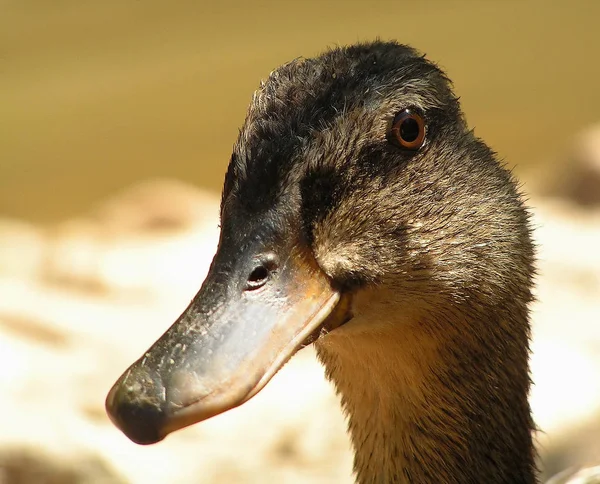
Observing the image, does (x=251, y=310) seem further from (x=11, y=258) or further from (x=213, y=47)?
(x=213, y=47)

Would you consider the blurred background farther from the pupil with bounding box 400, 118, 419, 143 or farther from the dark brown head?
the pupil with bounding box 400, 118, 419, 143

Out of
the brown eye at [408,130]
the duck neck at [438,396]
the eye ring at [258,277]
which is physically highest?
the brown eye at [408,130]

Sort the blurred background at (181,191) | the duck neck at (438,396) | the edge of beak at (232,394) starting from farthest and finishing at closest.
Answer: the blurred background at (181,191)
the duck neck at (438,396)
the edge of beak at (232,394)

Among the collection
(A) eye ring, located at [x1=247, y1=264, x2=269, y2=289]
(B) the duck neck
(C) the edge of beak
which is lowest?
(C) the edge of beak

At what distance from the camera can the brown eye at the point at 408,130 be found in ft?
6.05

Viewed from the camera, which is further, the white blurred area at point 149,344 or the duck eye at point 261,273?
the white blurred area at point 149,344

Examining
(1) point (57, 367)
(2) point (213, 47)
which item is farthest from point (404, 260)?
(2) point (213, 47)

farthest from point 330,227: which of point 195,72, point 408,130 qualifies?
point 195,72

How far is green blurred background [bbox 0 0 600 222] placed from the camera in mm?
6430

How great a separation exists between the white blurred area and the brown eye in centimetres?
145

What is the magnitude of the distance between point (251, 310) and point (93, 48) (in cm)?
564

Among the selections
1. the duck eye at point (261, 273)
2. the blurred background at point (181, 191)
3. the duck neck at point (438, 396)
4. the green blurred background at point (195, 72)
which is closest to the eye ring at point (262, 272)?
the duck eye at point (261, 273)

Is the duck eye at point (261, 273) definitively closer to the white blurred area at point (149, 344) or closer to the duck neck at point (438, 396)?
the duck neck at point (438, 396)

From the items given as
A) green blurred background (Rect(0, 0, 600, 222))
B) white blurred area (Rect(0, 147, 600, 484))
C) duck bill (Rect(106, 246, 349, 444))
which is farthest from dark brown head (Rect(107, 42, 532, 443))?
green blurred background (Rect(0, 0, 600, 222))
